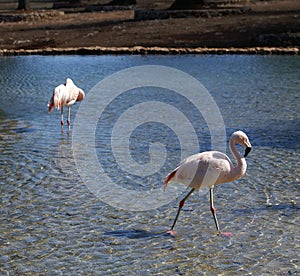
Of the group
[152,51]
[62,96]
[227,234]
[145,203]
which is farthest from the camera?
[152,51]

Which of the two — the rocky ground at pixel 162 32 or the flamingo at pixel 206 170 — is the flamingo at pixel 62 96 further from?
the rocky ground at pixel 162 32

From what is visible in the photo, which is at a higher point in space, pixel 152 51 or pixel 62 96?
pixel 62 96

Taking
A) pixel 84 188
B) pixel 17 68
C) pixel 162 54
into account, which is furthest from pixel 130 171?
pixel 162 54

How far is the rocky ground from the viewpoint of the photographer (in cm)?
2506

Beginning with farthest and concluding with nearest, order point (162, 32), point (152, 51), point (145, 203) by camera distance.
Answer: point (162, 32)
point (152, 51)
point (145, 203)

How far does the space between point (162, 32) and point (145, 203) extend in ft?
63.4

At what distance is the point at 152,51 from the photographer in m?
24.7

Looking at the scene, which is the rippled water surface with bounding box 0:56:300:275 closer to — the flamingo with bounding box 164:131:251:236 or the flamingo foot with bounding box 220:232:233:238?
the flamingo foot with bounding box 220:232:233:238

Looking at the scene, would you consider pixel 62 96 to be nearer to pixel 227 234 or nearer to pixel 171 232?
pixel 171 232

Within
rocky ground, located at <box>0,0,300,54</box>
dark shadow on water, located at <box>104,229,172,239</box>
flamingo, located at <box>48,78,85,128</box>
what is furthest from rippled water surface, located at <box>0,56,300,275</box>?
rocky ground, located at <box>0,0,300,54</box>

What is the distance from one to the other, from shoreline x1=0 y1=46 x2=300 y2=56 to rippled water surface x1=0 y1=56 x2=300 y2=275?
23.5 feet

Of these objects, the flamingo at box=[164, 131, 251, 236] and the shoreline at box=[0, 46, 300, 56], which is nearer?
the flamingo at box=[164, 131, 251, 236]

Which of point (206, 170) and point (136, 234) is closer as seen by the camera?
point (206, 170)

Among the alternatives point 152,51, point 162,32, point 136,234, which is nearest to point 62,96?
point 136,234
